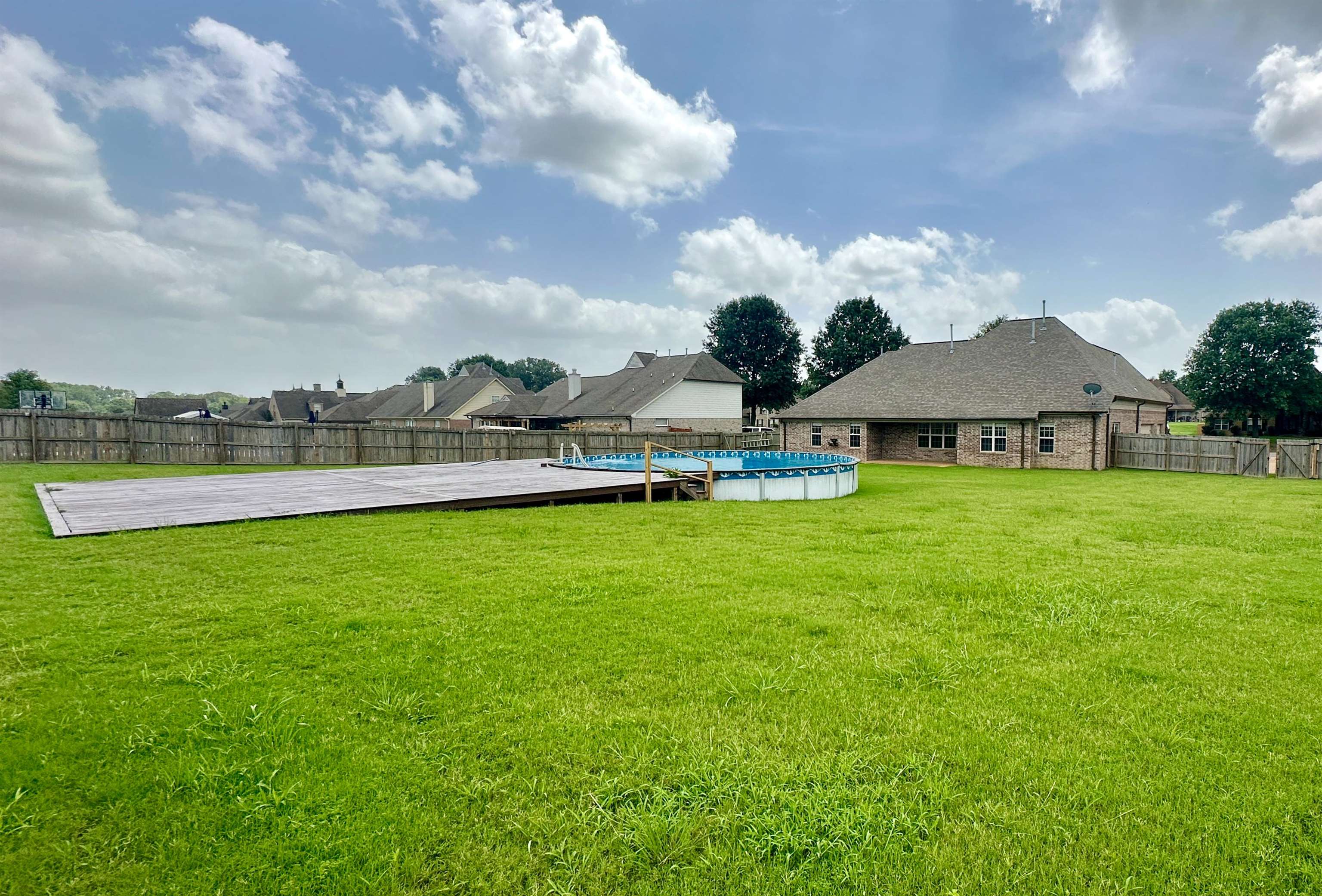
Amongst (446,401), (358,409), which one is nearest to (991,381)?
(446,401)

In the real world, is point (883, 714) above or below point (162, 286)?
below

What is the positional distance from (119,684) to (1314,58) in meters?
27.0

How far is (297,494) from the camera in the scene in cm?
1148

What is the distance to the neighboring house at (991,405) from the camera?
25.5m

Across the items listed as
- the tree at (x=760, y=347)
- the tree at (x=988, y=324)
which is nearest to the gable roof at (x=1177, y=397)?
the tree at (x=988, y=324)

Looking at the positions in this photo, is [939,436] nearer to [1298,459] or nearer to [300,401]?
[1298,459]

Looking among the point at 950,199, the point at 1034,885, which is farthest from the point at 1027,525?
the point at 950,199

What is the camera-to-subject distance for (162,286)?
21.6m

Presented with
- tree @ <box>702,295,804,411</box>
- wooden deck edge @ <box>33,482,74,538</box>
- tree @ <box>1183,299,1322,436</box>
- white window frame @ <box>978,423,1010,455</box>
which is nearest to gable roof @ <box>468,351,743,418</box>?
tree @ <box>702,295,804,411</box>

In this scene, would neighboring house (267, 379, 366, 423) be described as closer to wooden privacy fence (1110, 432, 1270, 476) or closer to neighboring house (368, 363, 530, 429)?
neighboring house (368, 363, 530, 429)

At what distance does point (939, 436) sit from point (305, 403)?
5867cm

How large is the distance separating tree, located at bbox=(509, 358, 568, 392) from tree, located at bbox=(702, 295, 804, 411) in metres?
49.2

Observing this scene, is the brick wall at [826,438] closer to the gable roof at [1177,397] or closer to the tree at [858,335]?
the tree at [858,335]

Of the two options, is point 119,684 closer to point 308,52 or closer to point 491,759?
point 491,759
